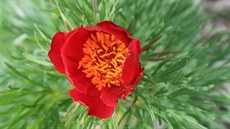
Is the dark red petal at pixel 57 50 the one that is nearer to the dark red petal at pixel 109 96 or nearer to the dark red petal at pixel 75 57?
the dark red petal at pixel 75 57

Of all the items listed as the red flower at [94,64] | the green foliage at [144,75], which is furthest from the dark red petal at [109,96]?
the green foliage at [144,75]

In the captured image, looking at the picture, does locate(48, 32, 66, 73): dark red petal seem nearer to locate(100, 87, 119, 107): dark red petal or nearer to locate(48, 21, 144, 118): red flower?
locate(48, 21, 144, 118): red flower

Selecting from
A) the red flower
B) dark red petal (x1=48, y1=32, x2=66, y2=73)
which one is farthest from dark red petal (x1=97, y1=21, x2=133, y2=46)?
dark red petal (x1=48, y1=32, x2=66, y2=73)

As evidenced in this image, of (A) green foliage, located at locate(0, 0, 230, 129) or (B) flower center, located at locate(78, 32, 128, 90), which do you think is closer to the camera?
(B) flower center, located at locate(78, 32, 128, 90)

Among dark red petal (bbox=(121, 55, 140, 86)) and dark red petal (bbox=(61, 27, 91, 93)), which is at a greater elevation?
dark red petal (bbox=(61, 27, 91, 93))

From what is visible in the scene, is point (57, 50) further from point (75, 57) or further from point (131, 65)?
point (131, 65)

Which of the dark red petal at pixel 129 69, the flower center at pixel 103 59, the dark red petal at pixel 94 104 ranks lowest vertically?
the dark red petal at pixel 94 104


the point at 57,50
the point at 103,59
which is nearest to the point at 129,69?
the point at 103,59
